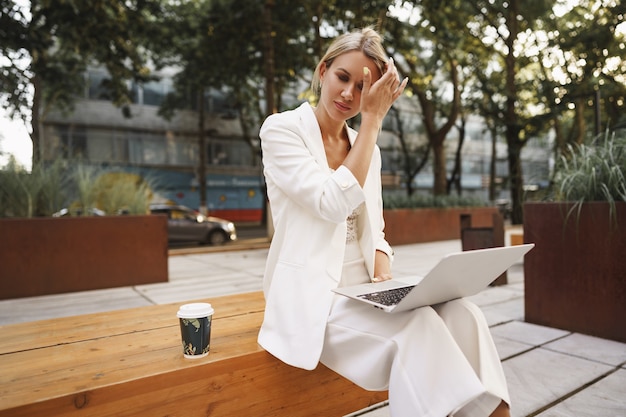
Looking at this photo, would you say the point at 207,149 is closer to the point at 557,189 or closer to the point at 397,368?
the point at 557,189

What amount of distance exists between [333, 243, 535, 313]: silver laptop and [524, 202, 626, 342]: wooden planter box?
2.19m

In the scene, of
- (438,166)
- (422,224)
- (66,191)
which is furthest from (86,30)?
(438,166)

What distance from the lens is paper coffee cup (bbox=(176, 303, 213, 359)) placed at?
163 centimetres

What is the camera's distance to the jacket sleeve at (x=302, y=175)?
5.39 feet

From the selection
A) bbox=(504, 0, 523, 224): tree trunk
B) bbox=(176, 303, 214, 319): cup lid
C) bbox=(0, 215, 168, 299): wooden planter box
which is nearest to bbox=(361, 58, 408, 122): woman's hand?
bbox=(176, 303, 214, 319): cup lid

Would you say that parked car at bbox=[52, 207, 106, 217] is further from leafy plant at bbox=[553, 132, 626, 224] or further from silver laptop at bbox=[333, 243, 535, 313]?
leafy plant at bbox=[553, 132, 626, 224]

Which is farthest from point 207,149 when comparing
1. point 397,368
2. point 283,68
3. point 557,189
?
point 397,368

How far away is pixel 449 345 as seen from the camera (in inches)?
55.1

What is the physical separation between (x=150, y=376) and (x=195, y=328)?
8.6 inches

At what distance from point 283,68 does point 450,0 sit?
5.59 meters

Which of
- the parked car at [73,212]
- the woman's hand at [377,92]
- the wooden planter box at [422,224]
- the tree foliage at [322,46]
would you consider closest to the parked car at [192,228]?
the tree foliage at [322,46]

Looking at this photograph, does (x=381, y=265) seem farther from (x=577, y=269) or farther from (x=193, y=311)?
(x=577, y=269)

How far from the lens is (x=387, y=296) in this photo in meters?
1.59

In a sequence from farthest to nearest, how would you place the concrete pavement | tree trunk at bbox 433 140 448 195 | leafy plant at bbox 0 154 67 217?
tree trunk at bbox 433 140 448 195, leafy plant at bbox 0 154 67 217, the concrete pavement
